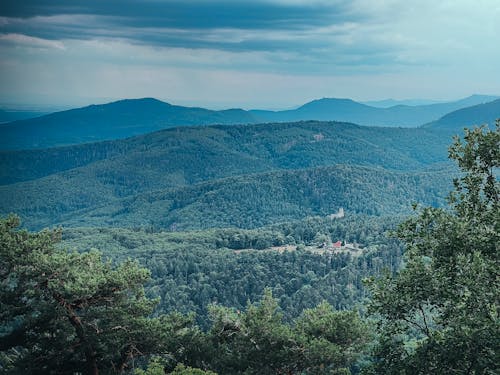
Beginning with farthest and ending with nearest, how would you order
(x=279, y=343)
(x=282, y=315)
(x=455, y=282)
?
1. (x=282, y=315)
2. (x=279, y=343)
3. (x=455, y=282)

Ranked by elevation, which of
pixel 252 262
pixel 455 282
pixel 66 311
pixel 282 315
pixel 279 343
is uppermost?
pixel 455 282

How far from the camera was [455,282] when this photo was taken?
58.7 feet

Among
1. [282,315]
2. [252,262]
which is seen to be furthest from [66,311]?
[252,262]

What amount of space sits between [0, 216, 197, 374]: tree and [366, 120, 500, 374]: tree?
11.6m

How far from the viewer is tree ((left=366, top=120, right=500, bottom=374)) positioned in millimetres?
16594

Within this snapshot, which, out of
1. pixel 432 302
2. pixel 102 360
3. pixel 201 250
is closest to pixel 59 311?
pixel 102 360

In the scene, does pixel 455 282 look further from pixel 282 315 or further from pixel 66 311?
pixel 66 311

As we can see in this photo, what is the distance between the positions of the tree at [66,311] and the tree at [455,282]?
11.6 meters

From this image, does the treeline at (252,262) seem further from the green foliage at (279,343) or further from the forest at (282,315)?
the forest at (282,315)

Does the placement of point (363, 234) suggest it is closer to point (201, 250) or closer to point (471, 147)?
point (201, 250)

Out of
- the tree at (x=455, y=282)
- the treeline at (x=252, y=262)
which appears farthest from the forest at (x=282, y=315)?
the treeline at (x=252, y=262)

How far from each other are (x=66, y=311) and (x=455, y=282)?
1617cm

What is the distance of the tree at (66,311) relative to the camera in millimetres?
22734

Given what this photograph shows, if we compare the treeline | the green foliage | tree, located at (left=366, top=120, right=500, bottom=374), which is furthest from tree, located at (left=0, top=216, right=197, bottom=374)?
the treeline
